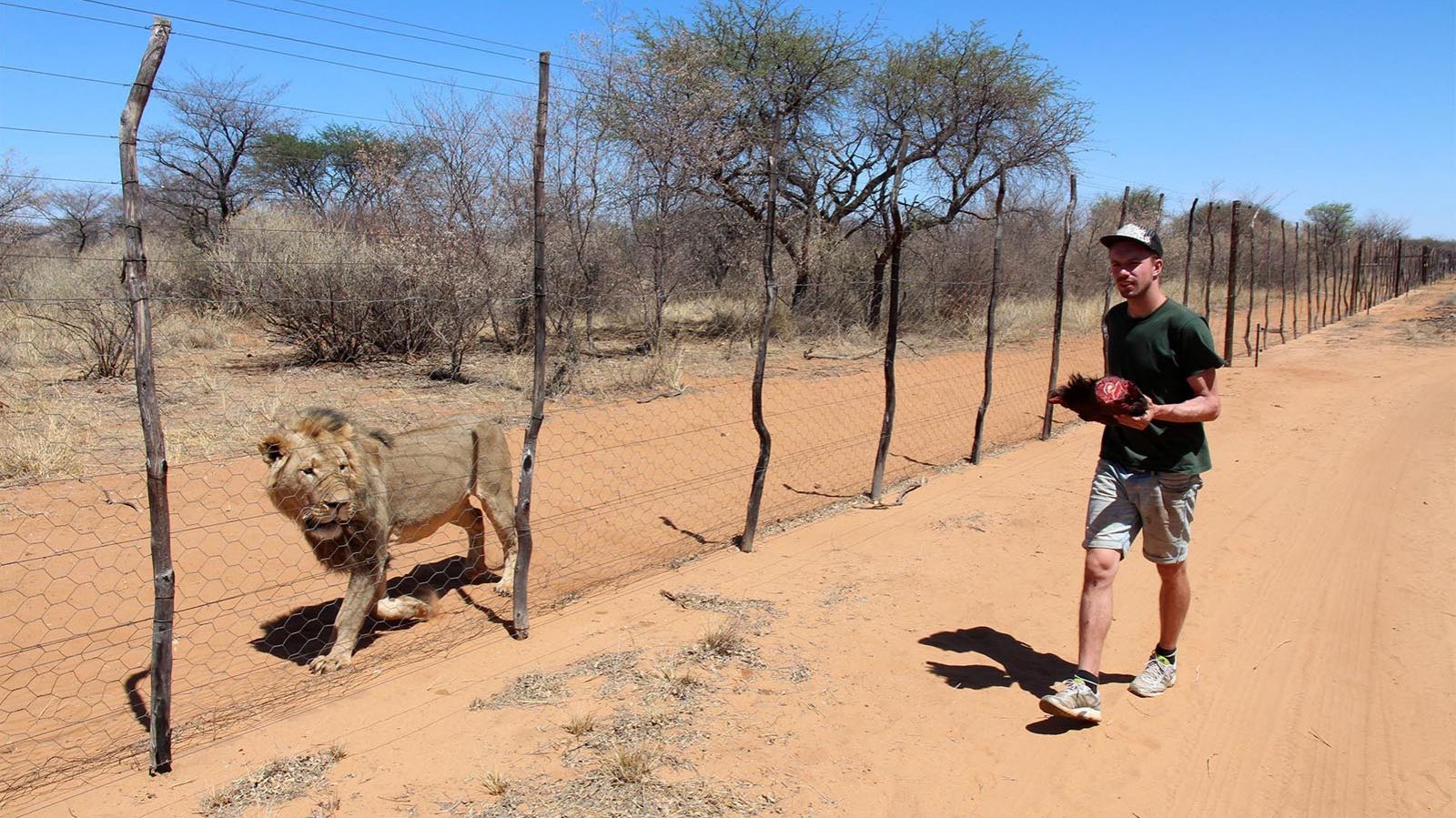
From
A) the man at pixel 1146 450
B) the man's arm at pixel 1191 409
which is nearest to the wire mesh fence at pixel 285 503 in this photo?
the man at pixel 1146 450

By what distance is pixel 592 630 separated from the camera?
4.54 meters

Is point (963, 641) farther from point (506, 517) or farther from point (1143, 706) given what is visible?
point (506, 517)

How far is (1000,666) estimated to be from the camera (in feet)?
13.4

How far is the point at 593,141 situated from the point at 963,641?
1101 cm

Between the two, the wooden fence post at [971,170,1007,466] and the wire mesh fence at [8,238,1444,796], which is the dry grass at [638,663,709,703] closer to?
the wire mesh fence at [8,238,1444,796]

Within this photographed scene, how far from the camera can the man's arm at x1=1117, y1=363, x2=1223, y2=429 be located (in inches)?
131

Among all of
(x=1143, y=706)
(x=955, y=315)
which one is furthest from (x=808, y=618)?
(x=955, y=315)

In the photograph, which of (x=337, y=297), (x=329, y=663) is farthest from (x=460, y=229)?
(x=329, y=663)

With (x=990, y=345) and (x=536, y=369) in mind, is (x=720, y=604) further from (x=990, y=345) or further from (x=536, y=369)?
(x=990, y=345)

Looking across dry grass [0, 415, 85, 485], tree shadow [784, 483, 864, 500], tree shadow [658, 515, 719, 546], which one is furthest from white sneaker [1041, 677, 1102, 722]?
dry grass [0, 415, 85, 485]

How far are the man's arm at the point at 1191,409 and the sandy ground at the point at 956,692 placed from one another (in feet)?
4.10

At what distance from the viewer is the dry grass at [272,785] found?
2.97 m

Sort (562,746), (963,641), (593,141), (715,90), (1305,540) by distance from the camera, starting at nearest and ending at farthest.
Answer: (562,746), (963,641), (1305,540), (593,141), (715,90)

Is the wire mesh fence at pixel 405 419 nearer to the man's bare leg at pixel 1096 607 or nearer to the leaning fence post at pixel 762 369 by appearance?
the leaning fence post at pixel 762 369
